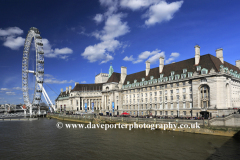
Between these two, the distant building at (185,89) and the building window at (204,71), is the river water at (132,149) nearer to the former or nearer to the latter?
the distant building at (185,89)

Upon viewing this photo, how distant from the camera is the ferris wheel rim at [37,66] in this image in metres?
104

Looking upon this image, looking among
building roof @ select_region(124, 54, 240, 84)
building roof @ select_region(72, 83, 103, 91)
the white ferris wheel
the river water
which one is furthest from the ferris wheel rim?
the river water

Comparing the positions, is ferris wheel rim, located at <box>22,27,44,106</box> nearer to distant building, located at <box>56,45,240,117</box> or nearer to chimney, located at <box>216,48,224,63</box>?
distant building, located at <box>56,45,240,117</box>

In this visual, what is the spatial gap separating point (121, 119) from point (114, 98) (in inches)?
1144

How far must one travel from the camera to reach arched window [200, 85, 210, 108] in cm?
5527

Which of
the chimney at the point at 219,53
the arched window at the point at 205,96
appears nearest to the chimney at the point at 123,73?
the arched window at the point at 205,96

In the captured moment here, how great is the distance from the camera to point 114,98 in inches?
3772

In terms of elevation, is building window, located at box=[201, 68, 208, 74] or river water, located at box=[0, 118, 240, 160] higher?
building window, located at box=[201, 68, 208, 74]

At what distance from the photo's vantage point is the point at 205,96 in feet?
184

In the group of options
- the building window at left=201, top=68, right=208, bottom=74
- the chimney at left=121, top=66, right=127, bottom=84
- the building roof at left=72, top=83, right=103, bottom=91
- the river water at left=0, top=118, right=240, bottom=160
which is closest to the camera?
the river water at left=0, top=118, right=240, bottom=160

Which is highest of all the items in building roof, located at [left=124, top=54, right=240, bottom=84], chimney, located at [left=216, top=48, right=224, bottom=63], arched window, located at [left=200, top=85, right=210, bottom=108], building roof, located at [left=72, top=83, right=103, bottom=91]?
chimney, located at [left=216, top=48, right=224, bottom=63]

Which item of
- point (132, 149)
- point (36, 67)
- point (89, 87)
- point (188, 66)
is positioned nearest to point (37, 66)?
point (36, 67)

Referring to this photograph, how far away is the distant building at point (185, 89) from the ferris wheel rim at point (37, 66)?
46.8 m

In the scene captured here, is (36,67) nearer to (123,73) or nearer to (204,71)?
(123,73)
